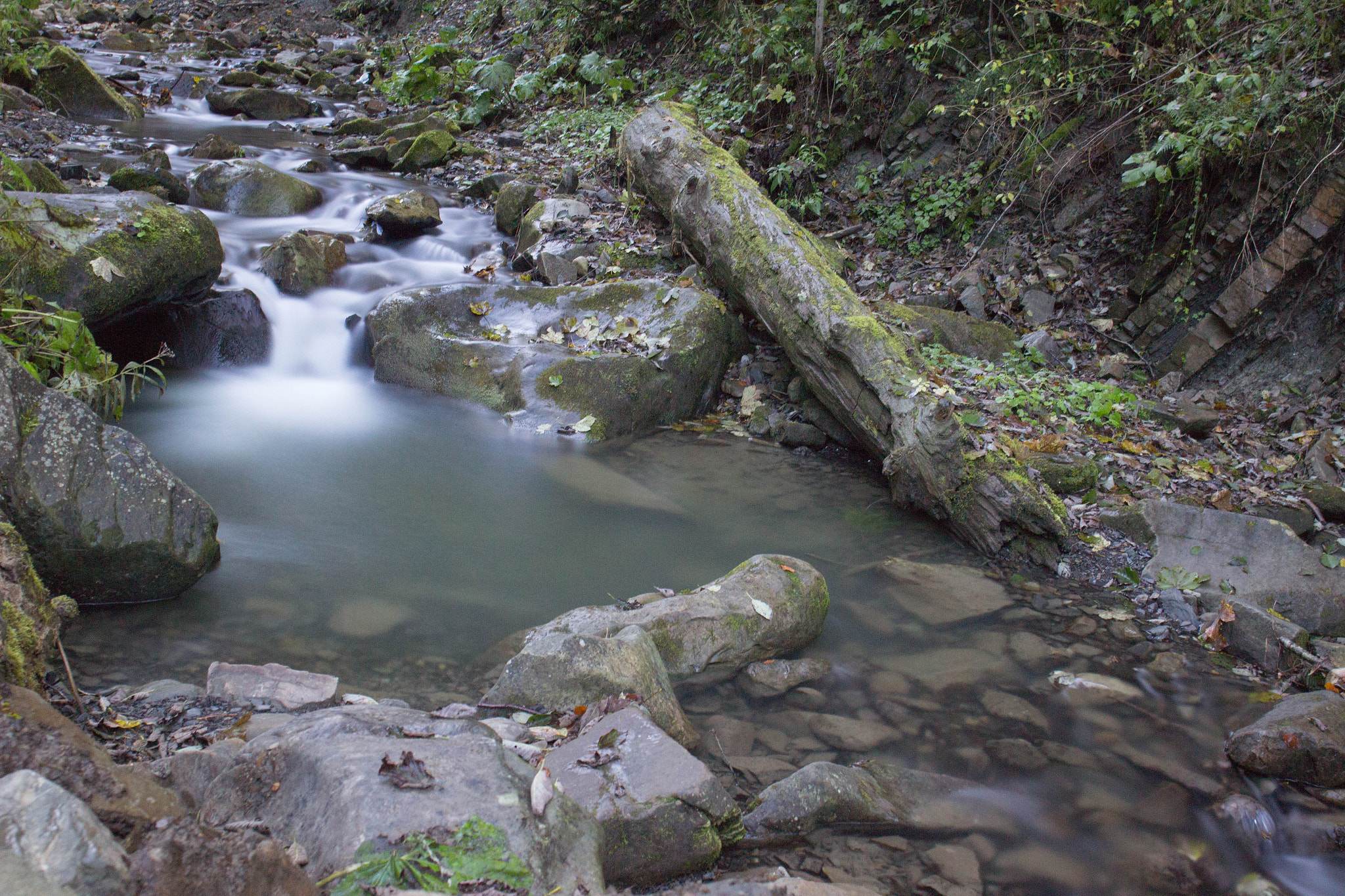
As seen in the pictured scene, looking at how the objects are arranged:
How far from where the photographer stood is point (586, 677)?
3.00 metres

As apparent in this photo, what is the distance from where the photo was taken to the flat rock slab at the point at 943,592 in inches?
170

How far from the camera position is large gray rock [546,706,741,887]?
87.7 inches

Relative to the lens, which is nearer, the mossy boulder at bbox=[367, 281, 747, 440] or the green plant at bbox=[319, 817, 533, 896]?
the green plant at bbox=[319, 817, 533, 896]

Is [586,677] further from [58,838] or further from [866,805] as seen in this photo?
[58,838]

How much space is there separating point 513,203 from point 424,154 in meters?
3.64

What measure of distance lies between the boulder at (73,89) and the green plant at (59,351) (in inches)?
424

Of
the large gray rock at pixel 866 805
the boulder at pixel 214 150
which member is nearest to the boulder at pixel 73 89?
the boulder at pixel 214 150

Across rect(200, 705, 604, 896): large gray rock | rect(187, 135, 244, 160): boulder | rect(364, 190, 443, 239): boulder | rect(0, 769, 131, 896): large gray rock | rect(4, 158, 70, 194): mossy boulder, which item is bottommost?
rect(200, 705, 604, 896): large gray rock

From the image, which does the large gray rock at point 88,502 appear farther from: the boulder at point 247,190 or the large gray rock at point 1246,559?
the boulder at point 247,190

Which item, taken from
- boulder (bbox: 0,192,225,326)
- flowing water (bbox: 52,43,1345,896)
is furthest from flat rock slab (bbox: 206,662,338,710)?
boulder (bbox: 0,192,225,326)

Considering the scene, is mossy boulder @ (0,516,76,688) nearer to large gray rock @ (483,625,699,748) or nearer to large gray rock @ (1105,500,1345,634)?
large gray rock @ (483,625,699,748)

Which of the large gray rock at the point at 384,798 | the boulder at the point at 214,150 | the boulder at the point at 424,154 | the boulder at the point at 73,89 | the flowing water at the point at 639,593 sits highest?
the boulder at the point at 73,89

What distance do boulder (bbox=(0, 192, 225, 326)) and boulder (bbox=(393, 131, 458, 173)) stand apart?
6.24 meters

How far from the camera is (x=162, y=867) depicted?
1.38 meters
